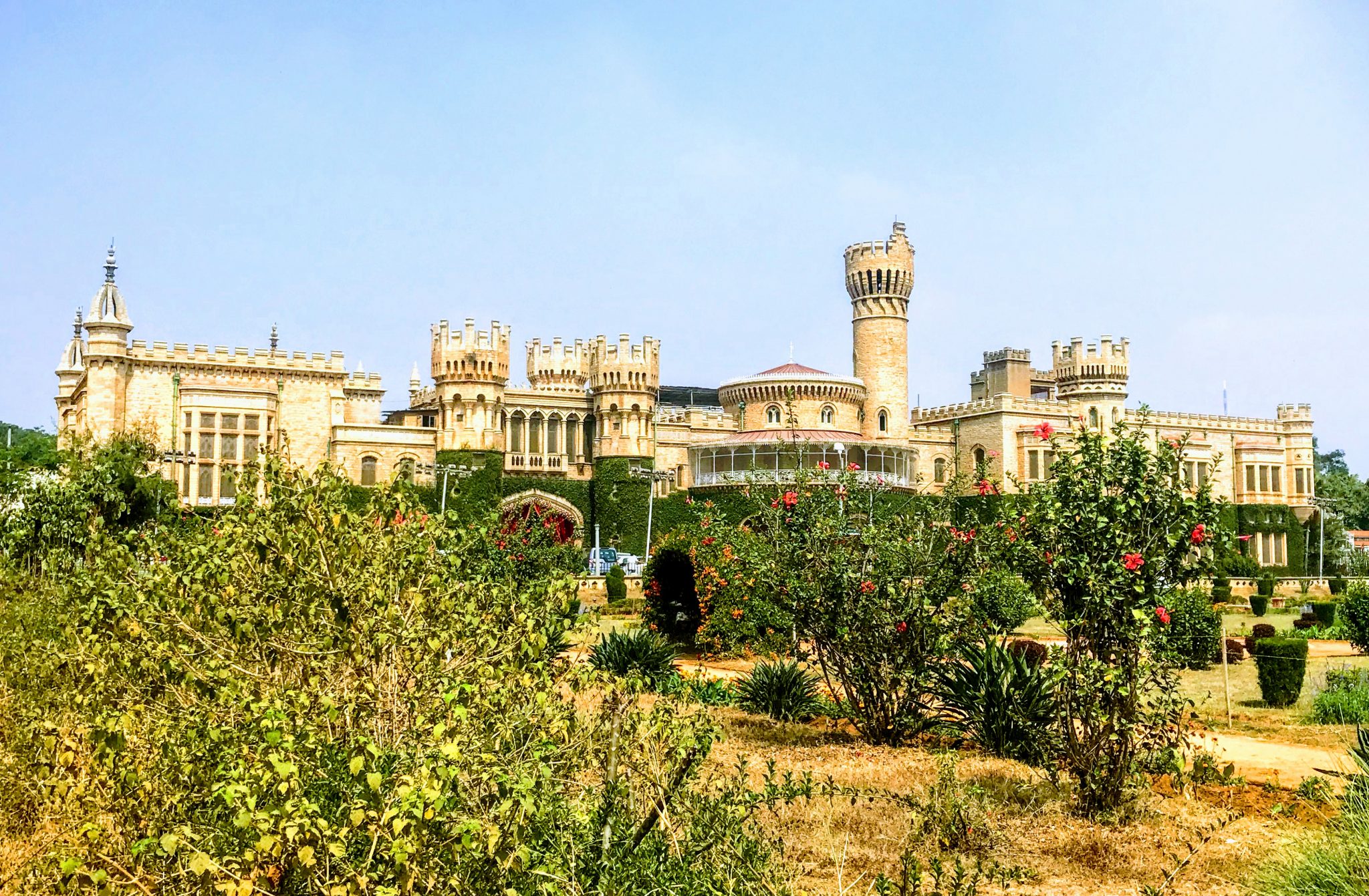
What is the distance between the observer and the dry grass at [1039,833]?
8.70 m

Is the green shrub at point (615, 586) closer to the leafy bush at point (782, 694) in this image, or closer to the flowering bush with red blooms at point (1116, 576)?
the leafy bush at point (782, 694)

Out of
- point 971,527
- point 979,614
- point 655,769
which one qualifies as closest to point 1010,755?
point 979,614

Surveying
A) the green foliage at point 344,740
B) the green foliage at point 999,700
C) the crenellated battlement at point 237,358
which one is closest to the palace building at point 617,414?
the crenellated battlement at point 237,358

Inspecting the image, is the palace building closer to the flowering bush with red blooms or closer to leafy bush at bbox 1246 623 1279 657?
leafy bush at bbox 1246 623 1279 657

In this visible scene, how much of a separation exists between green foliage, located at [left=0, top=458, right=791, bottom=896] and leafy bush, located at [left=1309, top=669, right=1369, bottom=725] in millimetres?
12287

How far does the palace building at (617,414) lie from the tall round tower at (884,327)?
7 cm

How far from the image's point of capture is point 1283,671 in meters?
18.7

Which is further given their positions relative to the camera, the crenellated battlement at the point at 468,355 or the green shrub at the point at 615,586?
the crenellated battlement at the point at 468,355

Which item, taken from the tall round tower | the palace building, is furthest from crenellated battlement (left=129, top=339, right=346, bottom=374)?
the tall round tower

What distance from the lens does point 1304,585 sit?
161 feet

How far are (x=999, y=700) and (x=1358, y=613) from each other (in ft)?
51.5

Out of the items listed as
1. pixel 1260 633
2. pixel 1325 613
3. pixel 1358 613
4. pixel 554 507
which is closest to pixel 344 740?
pixel 1358 613

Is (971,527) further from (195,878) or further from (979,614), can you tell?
(195,878)

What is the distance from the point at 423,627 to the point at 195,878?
1.71 meters
